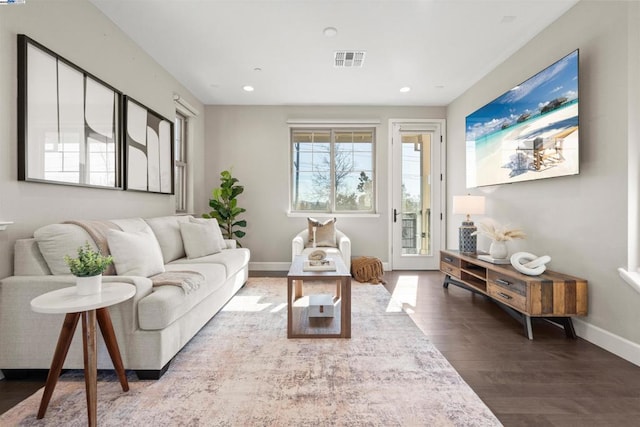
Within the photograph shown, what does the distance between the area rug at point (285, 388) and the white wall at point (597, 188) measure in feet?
4.26

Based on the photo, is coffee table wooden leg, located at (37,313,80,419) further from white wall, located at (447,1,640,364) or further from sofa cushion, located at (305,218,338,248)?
white wall, located at (447,1,640,364)

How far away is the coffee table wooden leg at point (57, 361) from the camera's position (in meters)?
1.49

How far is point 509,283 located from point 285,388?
2.07m

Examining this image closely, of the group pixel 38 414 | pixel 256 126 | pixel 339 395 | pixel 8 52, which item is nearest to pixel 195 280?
Answer: pixel 38 414

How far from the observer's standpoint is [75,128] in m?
2.33

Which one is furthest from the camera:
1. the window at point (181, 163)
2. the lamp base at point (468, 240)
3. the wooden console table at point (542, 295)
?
the window at point (181, 163)

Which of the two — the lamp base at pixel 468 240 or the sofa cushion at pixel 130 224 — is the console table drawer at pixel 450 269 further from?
the sofa cushion at pixel 130 224

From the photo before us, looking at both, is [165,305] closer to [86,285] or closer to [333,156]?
[86,285]

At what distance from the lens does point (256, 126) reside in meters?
5.12

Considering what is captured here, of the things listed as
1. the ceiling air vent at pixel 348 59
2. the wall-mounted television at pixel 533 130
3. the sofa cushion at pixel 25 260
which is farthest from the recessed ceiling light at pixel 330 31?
the sofa cushion at pixel 25 260

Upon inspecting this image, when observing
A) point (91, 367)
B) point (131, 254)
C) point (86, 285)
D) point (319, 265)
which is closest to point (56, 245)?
point (131, 254)

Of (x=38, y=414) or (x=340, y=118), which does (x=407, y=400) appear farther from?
(x=340, y=118)

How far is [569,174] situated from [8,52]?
158 inches

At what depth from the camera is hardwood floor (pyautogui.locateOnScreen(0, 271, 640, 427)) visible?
5.09 ft
